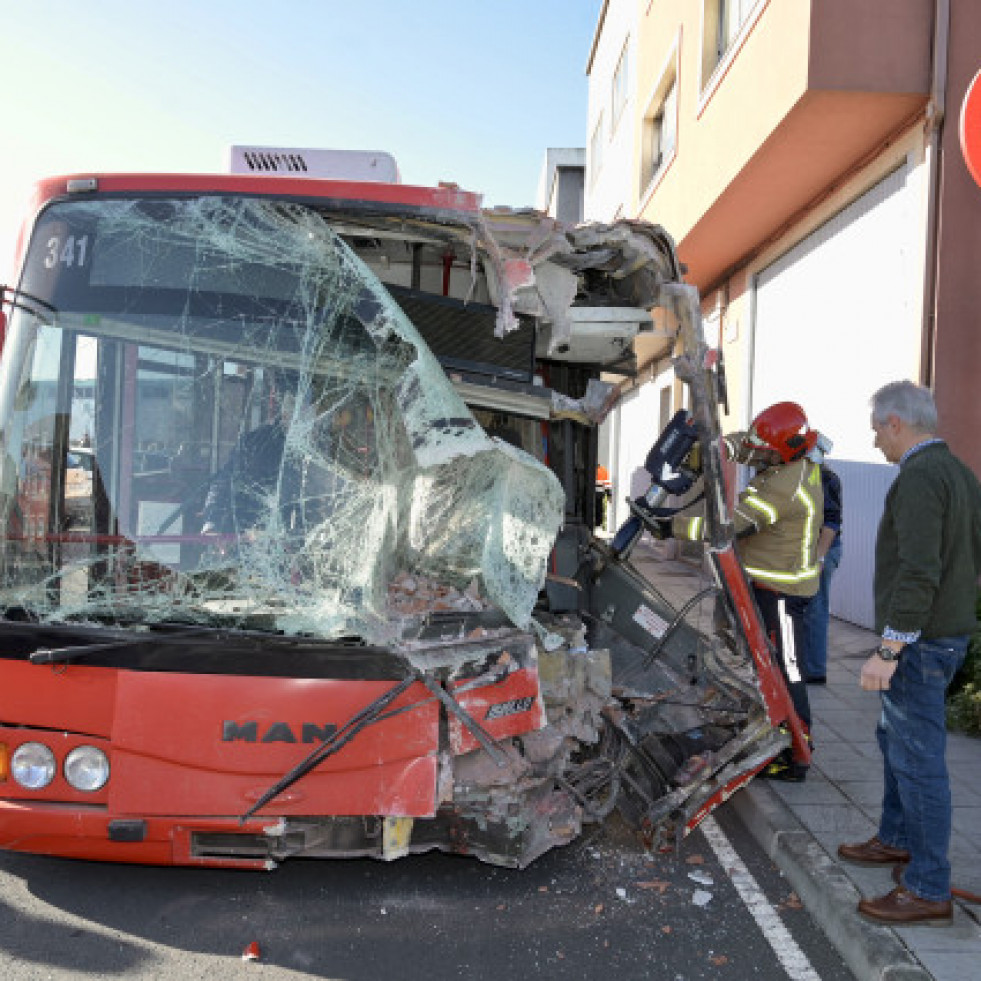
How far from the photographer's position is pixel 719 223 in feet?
37.6

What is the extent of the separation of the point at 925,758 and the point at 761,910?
0.91 m

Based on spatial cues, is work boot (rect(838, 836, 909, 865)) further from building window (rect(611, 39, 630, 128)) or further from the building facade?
building window (rect(611, 39, 630, 128))

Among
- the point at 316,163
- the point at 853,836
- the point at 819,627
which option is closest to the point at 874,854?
the point at 853,836

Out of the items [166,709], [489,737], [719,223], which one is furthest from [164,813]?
[719,223]

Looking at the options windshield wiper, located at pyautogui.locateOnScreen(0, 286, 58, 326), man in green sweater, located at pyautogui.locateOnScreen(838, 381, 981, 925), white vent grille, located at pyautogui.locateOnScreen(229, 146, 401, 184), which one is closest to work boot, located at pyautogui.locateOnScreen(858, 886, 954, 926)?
man in green sweater, located at pyautogui.locateOnScreen(838, 381, 981, 925)

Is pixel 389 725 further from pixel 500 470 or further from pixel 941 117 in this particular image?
pixel 941 117

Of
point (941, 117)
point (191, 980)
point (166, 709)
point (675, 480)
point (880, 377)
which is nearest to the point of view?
point (191, 980)

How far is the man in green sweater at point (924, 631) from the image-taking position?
3.30m

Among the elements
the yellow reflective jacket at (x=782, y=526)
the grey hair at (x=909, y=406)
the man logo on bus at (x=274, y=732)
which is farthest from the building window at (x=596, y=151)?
the man logo on bus at (x=274, y=732)

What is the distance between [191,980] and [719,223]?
34.0 ft

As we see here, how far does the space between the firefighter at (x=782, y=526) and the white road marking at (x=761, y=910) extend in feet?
2.25

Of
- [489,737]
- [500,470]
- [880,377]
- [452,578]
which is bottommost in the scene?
[489,737]

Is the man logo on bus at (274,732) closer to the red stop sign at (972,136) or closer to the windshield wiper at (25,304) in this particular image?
the windshield wiper at (25,304)

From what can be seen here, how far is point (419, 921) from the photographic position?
352 cm
